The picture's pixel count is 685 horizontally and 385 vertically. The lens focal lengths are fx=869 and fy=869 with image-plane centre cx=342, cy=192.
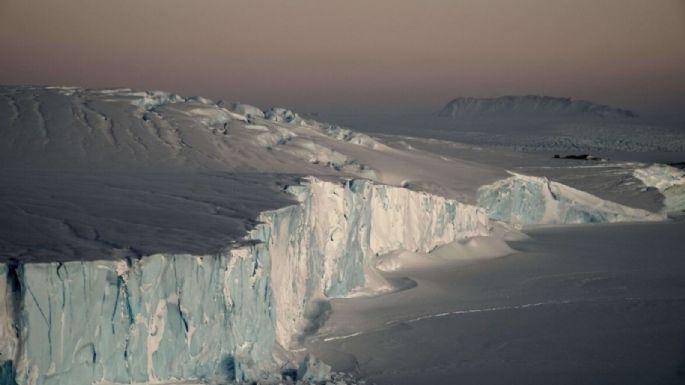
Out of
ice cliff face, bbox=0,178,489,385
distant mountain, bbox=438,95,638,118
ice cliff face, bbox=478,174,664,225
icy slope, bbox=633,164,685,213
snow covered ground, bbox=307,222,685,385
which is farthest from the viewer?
distant mountain, bbox=438,95,638,118

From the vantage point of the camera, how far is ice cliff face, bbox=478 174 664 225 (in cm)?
2275

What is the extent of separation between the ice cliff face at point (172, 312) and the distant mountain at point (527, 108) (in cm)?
7306

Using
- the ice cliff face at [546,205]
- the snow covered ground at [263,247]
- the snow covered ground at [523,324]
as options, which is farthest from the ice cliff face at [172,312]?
the ice cliff face at [546,205]

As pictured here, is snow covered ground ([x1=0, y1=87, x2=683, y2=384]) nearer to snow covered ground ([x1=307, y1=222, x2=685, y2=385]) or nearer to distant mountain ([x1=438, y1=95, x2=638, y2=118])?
snow covered ground ([x1=307, y1=222, x2=685, y2=385])

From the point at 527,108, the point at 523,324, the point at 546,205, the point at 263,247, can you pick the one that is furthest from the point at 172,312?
the point at 527,108

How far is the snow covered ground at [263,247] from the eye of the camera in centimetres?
963

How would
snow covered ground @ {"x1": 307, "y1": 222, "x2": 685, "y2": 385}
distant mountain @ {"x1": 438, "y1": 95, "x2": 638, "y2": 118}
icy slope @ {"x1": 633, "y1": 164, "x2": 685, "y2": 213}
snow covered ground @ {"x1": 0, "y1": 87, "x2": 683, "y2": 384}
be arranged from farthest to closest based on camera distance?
distant mountain @ {"x1": 438, "y1": 95, "x2": 638, "y2": 118}, icy slope @ {"x1": 633, "y1": 164, "x2": 685, "y2": 213}, snow covered ground @ {"x1": 307, "y1": 222, "x2": 685, "y2": 385}, snow covered ground @ {"x1": 0, "y1": 87, "x2": 683, "y2": 384}

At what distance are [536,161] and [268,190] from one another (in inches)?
711

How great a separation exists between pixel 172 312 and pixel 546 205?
1584 centimetres

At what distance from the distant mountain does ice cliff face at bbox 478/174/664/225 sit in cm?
5940

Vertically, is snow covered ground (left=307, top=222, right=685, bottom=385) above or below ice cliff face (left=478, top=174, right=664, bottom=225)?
below

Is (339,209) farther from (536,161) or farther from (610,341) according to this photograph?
(536,161)

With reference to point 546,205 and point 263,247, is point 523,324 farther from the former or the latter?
point 546,205

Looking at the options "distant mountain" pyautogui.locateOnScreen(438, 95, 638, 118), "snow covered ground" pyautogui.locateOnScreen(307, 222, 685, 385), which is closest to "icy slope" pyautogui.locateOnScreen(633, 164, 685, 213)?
"snow covered ground" pyautogui.locateOnScreen(307, 222, 685, 385)
